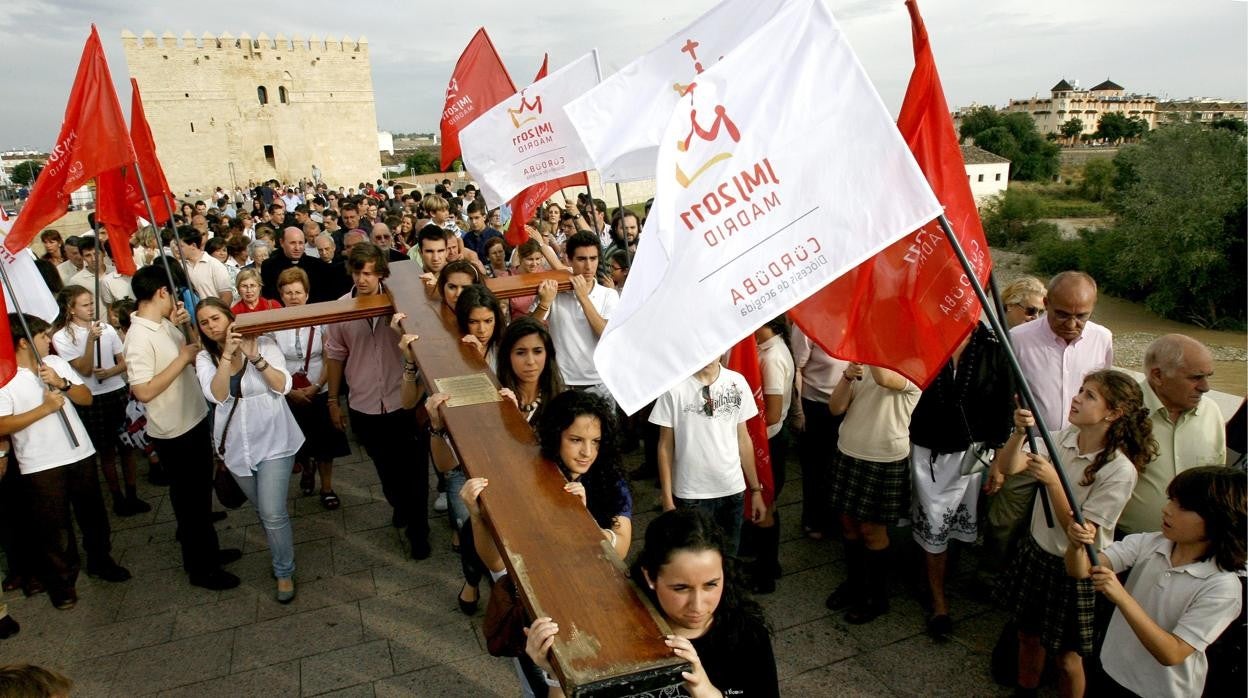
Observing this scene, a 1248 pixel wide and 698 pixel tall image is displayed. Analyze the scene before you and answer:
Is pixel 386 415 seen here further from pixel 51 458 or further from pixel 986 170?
pixel 986 170

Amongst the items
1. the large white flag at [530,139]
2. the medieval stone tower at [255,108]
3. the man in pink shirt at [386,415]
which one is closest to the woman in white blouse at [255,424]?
the man in pink shirt at [386,415]

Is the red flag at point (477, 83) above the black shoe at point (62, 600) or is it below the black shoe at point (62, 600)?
above

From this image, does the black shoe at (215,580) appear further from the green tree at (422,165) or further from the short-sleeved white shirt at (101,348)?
the green tree at (422,165)

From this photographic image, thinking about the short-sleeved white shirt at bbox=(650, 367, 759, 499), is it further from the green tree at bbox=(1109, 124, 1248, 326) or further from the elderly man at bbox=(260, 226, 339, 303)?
the green tree at bbox=(1109, 124, 1248, 326)

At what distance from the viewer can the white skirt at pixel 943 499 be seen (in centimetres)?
372

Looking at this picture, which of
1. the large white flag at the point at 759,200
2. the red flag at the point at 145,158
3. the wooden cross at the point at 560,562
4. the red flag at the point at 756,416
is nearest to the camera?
the wooden cross at the point at 560,562

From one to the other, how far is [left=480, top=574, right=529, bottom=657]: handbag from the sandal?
361 cm

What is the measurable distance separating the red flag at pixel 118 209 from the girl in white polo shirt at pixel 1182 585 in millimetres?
6037

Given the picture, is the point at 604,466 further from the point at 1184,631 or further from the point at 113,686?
the point at 113,686

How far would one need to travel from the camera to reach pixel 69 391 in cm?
442

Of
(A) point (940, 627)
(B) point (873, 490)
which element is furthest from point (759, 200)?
(A) point (940, 627)

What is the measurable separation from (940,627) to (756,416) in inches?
52.8

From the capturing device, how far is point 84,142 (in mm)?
4871

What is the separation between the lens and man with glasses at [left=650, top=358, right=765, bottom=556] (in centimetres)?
364
